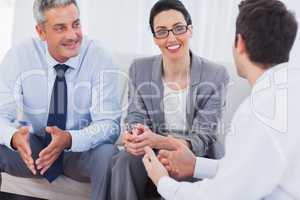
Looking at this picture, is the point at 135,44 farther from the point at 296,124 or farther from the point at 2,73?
the point at 296,124

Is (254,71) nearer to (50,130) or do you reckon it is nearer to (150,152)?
(150,152)

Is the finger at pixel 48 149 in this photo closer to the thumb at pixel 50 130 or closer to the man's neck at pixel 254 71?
the thumb at pixel 50 130

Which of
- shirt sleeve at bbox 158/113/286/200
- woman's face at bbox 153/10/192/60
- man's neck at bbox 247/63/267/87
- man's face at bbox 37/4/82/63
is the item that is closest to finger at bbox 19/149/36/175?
man's face at bbox 37/4/82/63

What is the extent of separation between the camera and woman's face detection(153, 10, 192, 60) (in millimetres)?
1568

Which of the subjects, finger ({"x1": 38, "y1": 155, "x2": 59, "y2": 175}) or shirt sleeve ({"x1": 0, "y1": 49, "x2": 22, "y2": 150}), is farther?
shirt sleeve ({"x1": 0, "y1": 49, "x2": 22, "y2": 150})

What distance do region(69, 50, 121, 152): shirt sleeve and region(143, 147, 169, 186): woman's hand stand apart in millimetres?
334

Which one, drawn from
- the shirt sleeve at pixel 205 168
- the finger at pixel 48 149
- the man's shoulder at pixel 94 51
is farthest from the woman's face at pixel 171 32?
the finger at pixel 48 149

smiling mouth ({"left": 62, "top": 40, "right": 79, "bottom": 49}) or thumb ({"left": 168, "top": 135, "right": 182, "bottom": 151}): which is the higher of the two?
smiling mouth ({"left": 62, "top": 40, "right": 79, "bottom": 49})

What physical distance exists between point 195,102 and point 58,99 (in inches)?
22.5

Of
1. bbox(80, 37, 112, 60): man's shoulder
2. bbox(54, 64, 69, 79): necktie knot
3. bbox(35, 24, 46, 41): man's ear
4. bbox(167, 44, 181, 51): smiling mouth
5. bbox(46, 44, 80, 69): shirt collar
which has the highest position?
Result: bbox(35, 24, 46, 41): man's ear

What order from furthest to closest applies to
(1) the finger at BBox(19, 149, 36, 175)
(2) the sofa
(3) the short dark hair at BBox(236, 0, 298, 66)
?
1. (2) the sofa
2. (1) the finger at BBox(19, 149, 36, 175)
3. (3) the short dark hair at BBox(236, 0, 298, 66)

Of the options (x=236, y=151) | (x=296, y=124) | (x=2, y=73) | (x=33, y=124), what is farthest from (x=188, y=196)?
(x=2, y=73)

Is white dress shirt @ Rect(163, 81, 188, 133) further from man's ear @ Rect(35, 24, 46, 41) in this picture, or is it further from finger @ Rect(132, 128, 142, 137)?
man's ear @ Rect(35, 24, 46, 41)

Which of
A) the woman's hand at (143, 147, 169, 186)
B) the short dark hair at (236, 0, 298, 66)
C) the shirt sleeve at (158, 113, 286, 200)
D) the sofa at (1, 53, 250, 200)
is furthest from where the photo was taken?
the sofa at (1, 53, 250, 200)
